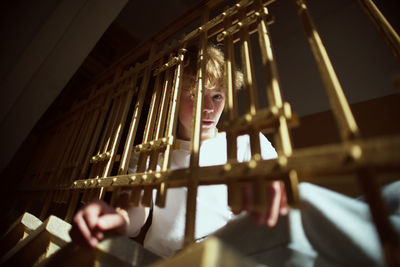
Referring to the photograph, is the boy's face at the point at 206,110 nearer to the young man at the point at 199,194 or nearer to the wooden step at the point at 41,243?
the young man at the point at 199,194

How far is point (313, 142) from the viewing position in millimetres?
1736

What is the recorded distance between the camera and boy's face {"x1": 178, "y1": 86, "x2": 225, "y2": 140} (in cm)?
89

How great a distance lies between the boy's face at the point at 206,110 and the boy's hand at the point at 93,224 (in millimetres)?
556

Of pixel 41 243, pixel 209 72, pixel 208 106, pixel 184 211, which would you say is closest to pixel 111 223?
pixel 41 243

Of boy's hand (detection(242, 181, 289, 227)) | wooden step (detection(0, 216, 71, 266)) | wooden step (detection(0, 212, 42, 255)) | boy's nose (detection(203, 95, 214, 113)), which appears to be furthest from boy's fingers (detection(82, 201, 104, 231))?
boy's nose (detection(203, 95, 214, 113))

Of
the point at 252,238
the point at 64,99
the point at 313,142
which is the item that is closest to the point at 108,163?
the point at 252,238

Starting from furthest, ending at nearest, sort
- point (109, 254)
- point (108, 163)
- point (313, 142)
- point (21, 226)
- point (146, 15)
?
point (146, 15) < point (313, 142) < point (108, 163) < point (21, 226) < point (109, 254)

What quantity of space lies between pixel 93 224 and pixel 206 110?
59 cm

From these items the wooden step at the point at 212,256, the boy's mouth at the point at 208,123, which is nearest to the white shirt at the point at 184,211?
the boy's mouth at the point at 208,123

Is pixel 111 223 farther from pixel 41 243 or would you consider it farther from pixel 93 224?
pixel 41 243

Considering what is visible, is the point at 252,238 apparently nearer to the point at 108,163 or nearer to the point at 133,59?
the point at 108,163

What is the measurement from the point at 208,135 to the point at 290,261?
0.67 metres

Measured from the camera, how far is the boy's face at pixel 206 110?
0.89 meters

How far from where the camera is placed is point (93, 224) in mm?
383
